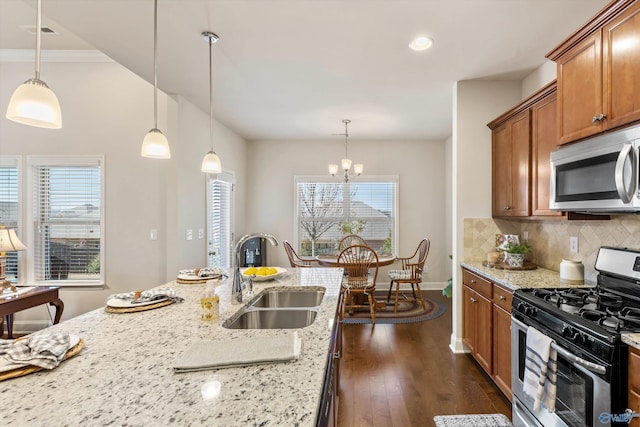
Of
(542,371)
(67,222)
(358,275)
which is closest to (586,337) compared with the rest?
(542,371)

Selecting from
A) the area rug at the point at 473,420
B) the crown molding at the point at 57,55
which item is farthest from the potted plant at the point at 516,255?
the crown molding at the point at 57,55

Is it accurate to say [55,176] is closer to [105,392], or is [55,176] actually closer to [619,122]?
[105,392]

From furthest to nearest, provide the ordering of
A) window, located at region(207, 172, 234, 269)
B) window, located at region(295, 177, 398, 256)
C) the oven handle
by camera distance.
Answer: window, located at region(295, 177, 398, 256) → window, located at region(207, 172, 234, 269) → the oven handle

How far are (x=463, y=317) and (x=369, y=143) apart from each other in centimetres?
351

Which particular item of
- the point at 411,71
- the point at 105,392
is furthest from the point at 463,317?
the point at 105,392

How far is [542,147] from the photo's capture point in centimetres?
234

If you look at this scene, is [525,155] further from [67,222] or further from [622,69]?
[67,222]

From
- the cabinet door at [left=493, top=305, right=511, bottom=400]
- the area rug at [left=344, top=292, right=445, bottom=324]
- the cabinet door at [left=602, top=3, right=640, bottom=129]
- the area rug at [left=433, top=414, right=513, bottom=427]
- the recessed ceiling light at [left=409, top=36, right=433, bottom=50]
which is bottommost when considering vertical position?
the area rug at [left=433, top=414, right=513, bottom=427]

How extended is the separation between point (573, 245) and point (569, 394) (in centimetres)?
129

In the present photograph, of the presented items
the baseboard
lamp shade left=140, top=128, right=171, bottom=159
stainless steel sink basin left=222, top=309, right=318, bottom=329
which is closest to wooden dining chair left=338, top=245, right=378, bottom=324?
the baseboard

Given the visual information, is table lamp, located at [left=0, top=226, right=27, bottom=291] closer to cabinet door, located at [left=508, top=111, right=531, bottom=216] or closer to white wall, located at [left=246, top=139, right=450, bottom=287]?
white wall, located at [left=246, top=139, right=450, bottom=287]

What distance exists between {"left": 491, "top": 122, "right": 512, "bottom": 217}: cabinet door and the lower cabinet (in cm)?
67

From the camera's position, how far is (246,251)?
4.99 m

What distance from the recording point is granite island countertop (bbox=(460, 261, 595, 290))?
2.09m
